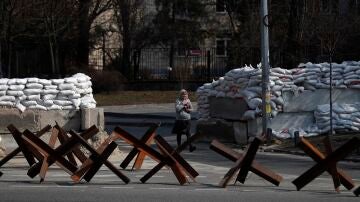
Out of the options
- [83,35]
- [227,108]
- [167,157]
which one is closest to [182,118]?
[227,108]

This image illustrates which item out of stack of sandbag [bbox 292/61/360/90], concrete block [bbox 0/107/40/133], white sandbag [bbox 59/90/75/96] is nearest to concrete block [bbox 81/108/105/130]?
white sandbag [bbox 59/90/75/96]

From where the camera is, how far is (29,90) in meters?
19.5

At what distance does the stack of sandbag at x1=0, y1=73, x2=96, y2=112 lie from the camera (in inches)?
764

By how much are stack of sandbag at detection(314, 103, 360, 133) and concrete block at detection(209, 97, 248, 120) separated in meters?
2.25

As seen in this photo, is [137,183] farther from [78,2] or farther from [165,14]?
[165,14]

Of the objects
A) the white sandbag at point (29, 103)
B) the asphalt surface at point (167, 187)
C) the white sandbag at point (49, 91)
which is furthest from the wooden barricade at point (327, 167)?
the white sandbag at point (29, 103)

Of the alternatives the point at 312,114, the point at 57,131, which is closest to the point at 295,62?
the point at 312,114

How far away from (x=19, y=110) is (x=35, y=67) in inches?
1018

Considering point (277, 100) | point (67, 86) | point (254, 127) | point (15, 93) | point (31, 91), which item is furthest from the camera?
point (277, 100)

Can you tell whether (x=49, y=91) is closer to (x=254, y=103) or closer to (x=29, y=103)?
(x=29, y=103)

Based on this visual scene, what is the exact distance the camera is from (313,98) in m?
23.8

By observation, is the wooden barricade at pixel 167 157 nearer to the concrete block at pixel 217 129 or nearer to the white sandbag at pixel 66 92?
the white sandbag at pixel 66 92

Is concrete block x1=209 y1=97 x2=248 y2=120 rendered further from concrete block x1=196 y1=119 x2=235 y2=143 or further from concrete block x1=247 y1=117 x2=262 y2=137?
concrete block x1=247 y1=117 x2=262 y2=137

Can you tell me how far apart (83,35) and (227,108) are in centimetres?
2136
